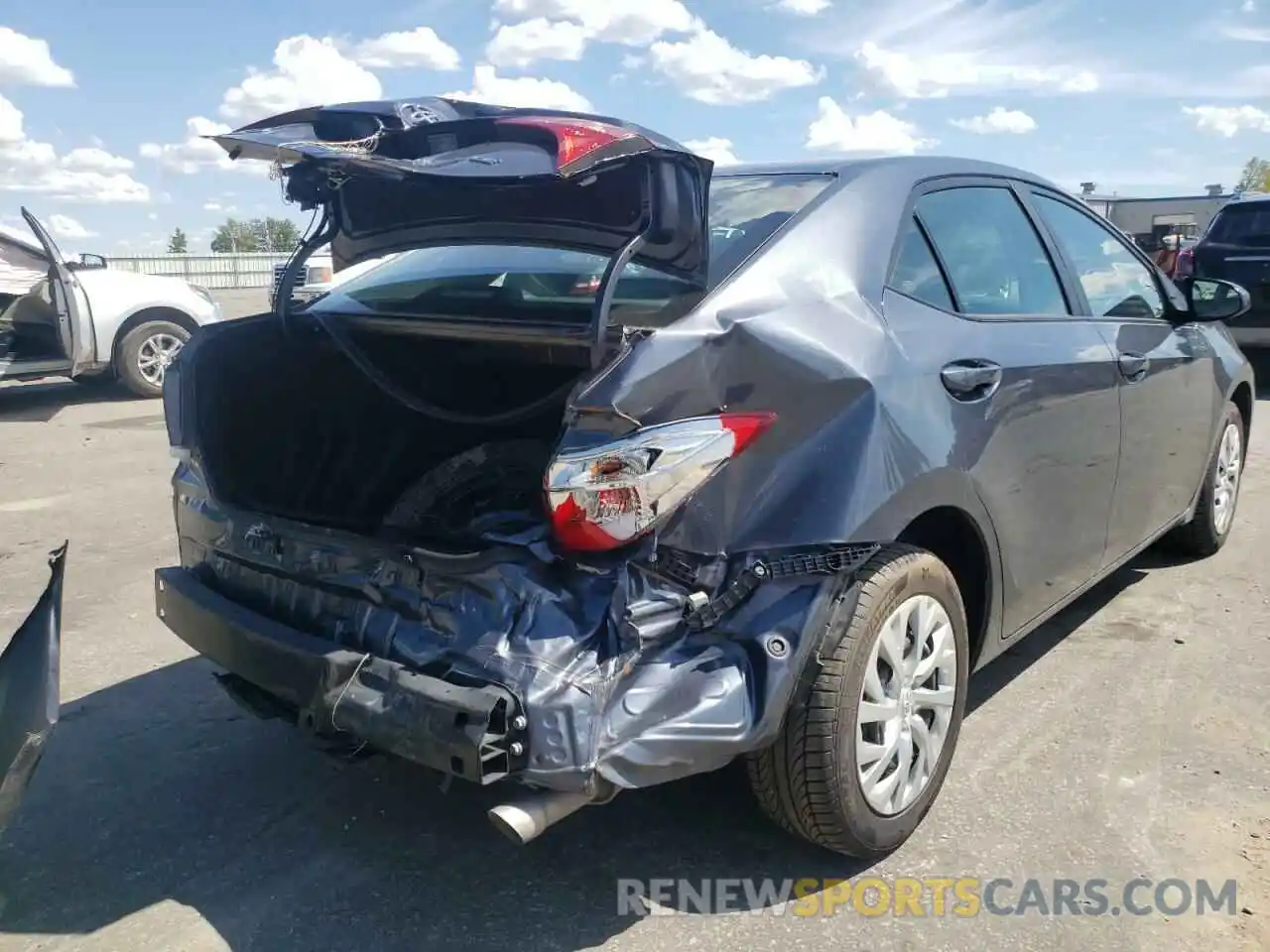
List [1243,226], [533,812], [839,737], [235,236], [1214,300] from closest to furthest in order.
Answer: [533,812], [839,737], [1214,300], [1243,226], [235,236]

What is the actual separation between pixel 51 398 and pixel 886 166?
32.6ft

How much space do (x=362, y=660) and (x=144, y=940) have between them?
2.80ft

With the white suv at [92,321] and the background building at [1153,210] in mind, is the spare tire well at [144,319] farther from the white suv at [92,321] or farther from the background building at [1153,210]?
the background building at [1153,210]

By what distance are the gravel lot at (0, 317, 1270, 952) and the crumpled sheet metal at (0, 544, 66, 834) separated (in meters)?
0.42

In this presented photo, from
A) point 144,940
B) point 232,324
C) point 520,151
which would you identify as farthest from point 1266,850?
point 232,324

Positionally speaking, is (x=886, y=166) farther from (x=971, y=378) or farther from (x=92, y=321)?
(x=92, y=321)

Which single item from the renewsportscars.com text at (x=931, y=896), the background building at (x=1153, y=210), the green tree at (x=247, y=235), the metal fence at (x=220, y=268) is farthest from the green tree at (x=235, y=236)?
the renewsportscars.com text at (x=931, y=896)

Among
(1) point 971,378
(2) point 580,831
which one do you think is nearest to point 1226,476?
(1) point 971,378

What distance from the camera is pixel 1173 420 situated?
13.5 ft

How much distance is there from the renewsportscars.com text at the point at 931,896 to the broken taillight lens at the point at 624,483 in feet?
3.15

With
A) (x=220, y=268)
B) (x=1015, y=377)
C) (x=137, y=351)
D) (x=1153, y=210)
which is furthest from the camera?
(x=220, y=268)

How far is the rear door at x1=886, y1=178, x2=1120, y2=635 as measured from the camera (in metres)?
2.86

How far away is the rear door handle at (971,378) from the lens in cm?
279

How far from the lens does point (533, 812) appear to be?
85.0 inches
